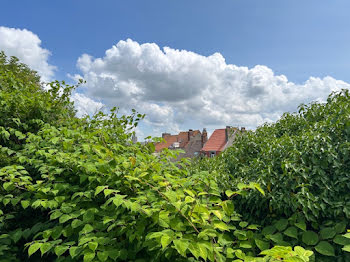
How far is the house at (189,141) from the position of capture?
120 ft

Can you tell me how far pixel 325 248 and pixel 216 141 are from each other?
31907mm

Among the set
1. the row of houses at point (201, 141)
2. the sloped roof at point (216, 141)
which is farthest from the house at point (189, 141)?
the sloped roof at point (216, 141)

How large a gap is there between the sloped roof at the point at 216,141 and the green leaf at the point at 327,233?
1199 inches

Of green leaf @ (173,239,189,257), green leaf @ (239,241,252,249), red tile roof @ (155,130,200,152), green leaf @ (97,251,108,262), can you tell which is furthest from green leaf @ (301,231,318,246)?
red tile roof @ (155,130,200,152)

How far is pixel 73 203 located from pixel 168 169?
1117mm

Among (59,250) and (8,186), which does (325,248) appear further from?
(8,186)

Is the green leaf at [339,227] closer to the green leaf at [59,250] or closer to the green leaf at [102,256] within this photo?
the green leaf at [102,256]

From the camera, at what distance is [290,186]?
8.43 feet

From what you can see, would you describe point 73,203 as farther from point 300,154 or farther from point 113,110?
point 113,110

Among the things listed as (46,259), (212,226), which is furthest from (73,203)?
(212,226)

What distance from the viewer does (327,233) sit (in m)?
2.18

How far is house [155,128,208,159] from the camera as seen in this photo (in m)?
36.5

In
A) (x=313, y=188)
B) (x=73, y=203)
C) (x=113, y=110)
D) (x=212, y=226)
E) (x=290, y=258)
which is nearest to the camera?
(x=290, y=258)

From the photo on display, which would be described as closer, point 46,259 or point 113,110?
point 46,259
